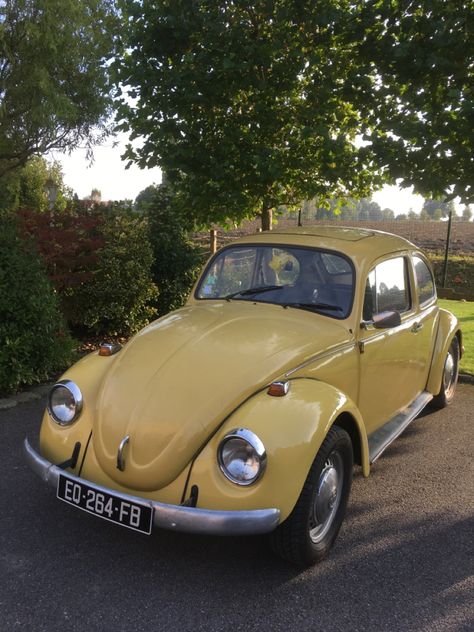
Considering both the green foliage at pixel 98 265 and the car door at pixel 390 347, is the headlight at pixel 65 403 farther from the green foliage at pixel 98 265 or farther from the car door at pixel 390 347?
the green foliage at pixel 98 265

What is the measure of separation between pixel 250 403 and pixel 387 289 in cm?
199

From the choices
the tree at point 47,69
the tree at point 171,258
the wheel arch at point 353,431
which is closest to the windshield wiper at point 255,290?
the wheel arch at point 353,431

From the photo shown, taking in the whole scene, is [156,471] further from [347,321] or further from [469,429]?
[469,429]

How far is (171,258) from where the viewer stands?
9.02 m

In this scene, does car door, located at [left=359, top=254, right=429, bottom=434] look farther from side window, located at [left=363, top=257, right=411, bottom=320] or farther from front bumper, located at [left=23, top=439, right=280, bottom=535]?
front bumper, located at [left=23, top=439, right=280, bottom=535]

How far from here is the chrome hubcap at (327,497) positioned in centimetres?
295

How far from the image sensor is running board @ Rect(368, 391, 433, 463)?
373cm

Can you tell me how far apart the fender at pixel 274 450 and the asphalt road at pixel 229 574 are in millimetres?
481

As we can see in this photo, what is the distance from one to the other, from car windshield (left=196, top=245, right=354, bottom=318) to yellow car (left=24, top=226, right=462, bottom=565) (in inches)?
0.4

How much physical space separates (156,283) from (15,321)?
12.2ft

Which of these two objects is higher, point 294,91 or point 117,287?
point 294,91

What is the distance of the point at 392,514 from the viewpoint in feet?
11.8

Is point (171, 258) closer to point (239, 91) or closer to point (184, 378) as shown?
point (239, 91)

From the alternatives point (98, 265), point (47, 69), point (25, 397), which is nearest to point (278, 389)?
point (25, 397)
